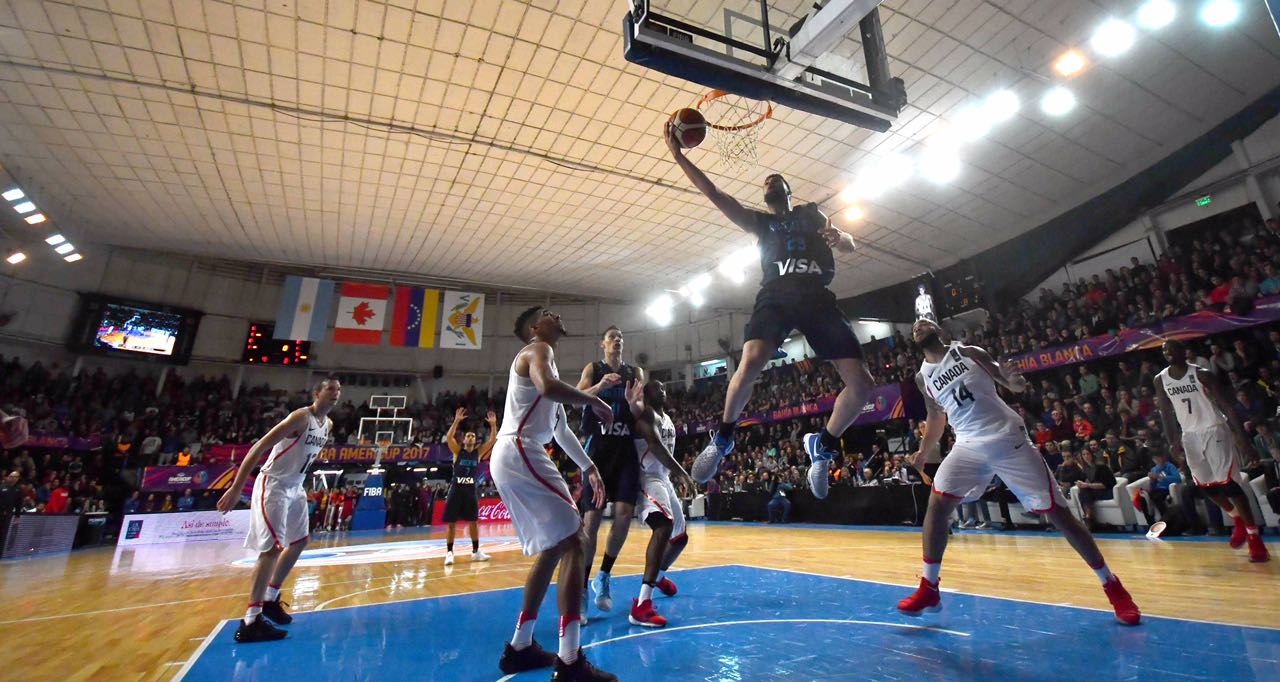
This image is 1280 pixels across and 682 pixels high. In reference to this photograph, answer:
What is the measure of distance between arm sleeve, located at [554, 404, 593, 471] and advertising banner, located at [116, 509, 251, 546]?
51.8 feet

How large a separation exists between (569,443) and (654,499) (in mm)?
1413

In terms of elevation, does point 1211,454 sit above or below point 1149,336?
below

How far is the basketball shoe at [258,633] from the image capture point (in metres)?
3.70

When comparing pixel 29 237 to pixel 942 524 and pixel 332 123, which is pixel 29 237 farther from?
pixel 942 524

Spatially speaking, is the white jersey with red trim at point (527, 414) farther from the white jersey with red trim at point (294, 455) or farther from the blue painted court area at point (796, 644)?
the white jersey with red trim at point (294, 455)

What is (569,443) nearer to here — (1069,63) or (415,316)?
(1069,63)

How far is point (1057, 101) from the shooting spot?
12.0 m

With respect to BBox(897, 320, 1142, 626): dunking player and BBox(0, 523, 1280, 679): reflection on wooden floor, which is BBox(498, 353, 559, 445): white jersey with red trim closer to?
BBox(0, 523, 1280, 679): reflection on wooden floor

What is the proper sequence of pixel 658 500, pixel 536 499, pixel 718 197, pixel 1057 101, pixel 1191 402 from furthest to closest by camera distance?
pixel 1057 101 < pixel 1191 402 < pixel 658 500 < pixel 718 197 < pixel 536 499

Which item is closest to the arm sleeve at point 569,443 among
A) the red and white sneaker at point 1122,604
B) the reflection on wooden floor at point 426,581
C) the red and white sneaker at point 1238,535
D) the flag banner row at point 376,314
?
the reflection on wooden floor at point 426,581

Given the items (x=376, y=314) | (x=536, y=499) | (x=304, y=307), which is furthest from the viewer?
(x=376, y=314)

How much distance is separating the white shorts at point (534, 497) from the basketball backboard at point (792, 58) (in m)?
4.54

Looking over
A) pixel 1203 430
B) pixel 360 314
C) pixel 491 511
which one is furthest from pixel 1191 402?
pixel 360 314

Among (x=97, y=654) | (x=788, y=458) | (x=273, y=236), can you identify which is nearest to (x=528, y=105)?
(x=97, y=654)
